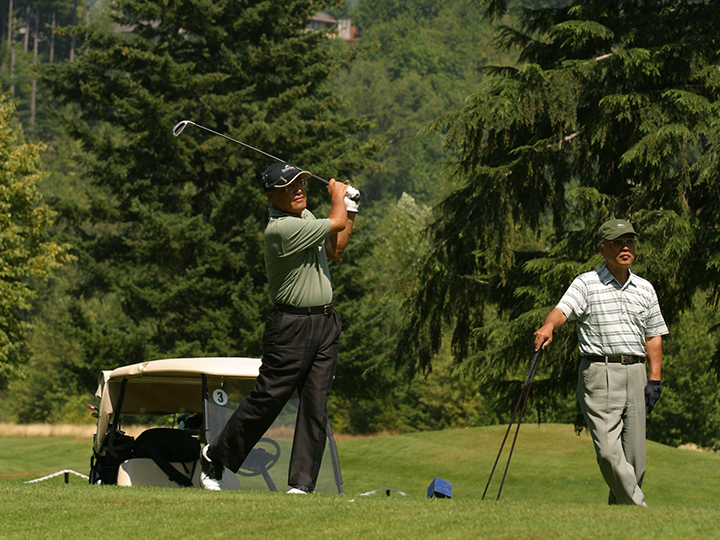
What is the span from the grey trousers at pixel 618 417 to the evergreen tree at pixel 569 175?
5283 mm

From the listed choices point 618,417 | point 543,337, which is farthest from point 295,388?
point 618,417

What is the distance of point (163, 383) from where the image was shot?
8039 mm

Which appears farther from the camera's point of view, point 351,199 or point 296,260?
point 351,199

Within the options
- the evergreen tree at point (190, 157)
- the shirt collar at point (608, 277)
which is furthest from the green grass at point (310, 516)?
the evergreen tree at point (190, 157)

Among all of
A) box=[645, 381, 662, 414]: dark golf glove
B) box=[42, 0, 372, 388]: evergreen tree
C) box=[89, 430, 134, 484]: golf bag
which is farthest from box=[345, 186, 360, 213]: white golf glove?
box=[42, 0, 372, 388]: evergreen tree

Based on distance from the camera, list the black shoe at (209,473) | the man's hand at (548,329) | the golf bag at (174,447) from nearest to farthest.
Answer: the man's hand at (548,329)
the black shoe at (209,473)
the golf bag at (174,447)

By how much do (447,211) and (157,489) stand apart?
8.81m

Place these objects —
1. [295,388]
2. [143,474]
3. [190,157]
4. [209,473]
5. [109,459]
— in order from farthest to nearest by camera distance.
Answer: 1. [190,157]
2. [109,459]
3. [143,474]
4. [209,473]
5. [295,388]

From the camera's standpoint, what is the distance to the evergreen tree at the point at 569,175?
11.5 m

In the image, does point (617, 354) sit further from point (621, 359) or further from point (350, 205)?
point (350, 205)

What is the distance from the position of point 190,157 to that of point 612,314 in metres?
23.4

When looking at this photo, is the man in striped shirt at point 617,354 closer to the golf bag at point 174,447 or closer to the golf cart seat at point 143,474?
the golf bag at point 174,447

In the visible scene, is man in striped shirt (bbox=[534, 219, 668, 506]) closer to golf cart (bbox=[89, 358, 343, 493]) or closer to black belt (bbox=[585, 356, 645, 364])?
black belt (bbox=[585, 356, 645, 364])

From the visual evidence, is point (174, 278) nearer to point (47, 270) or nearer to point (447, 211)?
point (47, 270)
